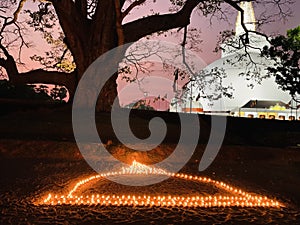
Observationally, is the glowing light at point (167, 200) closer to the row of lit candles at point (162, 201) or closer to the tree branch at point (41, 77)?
the row of lit candles at point (162, 201)

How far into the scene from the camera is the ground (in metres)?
3.89

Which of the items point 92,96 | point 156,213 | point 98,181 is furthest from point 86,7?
point 156,213

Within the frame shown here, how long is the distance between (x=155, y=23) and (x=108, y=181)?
23.6ft

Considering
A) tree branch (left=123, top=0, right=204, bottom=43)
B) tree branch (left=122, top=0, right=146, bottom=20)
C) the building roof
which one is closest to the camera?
tree branch (left=122, top=0, right=146, bottom=20)

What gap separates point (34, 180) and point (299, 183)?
14.7 feet

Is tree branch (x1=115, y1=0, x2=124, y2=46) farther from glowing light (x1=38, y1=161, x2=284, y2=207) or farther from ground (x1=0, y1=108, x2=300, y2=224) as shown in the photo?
glowing light (x1=38, y1=161, x2=284, y2=207)

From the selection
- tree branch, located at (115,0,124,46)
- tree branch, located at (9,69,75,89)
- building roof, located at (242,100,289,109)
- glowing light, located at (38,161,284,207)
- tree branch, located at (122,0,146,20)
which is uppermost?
tree branch, located at (122,0,146,20)

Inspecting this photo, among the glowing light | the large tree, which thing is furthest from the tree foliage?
the glowing light

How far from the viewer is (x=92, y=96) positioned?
11.3 m

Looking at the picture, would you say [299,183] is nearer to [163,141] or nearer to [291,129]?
[163,141]

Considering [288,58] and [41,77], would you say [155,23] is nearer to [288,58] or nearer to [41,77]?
[41,77]

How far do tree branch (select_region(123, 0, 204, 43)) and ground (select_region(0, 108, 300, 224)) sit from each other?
123 inches

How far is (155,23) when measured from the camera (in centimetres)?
1169

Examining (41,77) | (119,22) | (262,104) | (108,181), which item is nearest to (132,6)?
(119,22)
